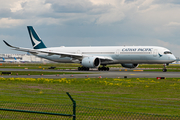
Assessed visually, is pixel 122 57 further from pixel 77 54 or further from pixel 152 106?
pixel 152 106

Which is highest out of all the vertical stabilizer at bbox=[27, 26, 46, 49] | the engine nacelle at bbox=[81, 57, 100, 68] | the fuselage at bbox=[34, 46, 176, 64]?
the vertical stabilizer at bbox=[27, 26, 46, 49]

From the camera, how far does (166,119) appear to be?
12.4 m

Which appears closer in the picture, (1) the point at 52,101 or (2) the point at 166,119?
(2) the point at 166,119

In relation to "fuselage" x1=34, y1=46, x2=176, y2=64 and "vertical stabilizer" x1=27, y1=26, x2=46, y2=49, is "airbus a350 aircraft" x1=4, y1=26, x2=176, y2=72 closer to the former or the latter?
"fuselage" x1=34, y1=46, x2=176, y2=64

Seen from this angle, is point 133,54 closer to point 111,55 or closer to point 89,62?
point 111,55

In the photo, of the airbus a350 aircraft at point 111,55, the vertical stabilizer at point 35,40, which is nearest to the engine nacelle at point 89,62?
the airbus a350 aircraft at point 111,55

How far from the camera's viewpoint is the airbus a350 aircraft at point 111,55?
53.7m

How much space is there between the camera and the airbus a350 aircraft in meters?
53.7

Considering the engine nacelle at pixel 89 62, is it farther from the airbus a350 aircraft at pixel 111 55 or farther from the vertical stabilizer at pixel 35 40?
the vertical stabilizer at pixel 35 40

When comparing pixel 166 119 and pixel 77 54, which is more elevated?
pixel 77 54

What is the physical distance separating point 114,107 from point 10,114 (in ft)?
17.3

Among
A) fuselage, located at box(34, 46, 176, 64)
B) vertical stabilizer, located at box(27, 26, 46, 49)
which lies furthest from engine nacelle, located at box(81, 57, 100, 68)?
vertical stabilizer, located at box(27, 26, 46, 49)

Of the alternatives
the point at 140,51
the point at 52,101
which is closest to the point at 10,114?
the point at 52,101

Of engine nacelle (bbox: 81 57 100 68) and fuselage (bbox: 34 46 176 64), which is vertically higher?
fuselage (bbox: 34 46 176 64)
